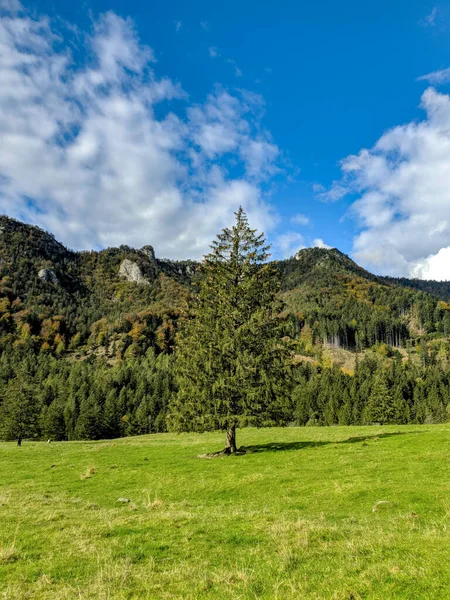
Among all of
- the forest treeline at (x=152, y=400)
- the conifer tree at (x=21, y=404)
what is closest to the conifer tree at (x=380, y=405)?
the forest treeline at (x=152, y=400)

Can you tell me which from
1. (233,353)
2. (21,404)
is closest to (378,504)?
(233,353)

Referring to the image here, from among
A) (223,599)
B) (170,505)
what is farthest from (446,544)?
(170,505)

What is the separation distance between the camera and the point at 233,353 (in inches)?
1071

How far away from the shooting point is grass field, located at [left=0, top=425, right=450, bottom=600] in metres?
6.40

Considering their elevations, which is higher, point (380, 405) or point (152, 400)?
point (380, 405)

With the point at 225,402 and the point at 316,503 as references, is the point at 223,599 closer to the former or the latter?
the point at 316,503

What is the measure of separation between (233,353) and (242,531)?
17302mm

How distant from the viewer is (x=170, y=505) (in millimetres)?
14414

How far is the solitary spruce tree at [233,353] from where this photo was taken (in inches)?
1014

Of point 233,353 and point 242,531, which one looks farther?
point 233,353

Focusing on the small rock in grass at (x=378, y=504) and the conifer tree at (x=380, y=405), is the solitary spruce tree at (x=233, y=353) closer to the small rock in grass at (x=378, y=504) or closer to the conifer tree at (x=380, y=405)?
the small rock in grass at (x=378, y=504)

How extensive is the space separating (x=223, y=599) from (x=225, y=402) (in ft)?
65.0

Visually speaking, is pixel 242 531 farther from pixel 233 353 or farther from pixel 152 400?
pixel 152 400

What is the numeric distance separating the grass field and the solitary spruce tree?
4.28 meters
